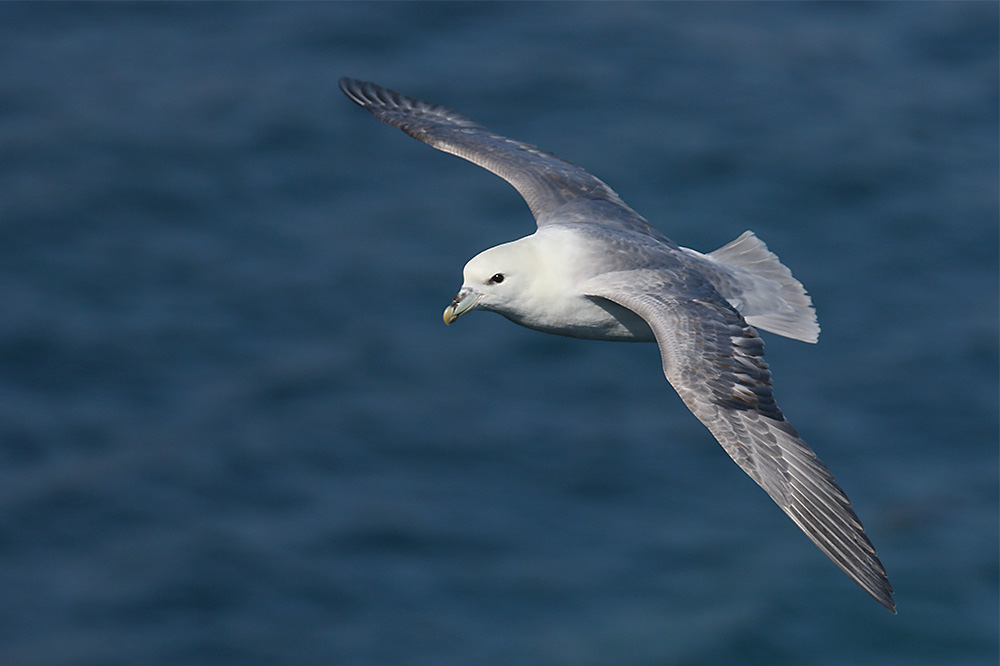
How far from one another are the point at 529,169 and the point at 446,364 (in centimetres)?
1284

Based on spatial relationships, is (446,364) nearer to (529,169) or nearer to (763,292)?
(529,169)

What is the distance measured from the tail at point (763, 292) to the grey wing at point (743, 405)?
0.76 m

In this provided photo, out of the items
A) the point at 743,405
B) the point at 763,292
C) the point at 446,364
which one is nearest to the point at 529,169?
the point at 763,292

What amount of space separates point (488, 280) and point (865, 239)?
689 inches

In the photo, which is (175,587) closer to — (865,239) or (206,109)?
(206,109)

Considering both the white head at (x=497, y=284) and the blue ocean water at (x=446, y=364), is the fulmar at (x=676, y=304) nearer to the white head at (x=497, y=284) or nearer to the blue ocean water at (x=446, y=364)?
the white head at (x=497, y=284)

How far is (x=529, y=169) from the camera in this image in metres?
11.7

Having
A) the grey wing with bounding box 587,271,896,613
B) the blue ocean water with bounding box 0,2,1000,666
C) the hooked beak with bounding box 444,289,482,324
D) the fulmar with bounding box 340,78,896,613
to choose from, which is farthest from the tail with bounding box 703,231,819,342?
the blue ocean water with bounding box 0,2,1000,666

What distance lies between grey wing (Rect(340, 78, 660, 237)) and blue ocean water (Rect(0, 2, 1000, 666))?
1098 centimetres

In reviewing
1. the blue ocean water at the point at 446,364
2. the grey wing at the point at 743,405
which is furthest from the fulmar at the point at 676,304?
the blue ocean water at the point at 446,364

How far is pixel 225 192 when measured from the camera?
25672 millimetres

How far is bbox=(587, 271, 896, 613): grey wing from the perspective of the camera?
816 centimetres

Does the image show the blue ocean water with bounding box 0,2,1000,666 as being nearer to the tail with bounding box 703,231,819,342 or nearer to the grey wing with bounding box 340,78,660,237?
the grey wing with bounding box 340,78,660,237

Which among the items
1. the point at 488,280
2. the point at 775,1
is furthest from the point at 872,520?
the point at 488,280
